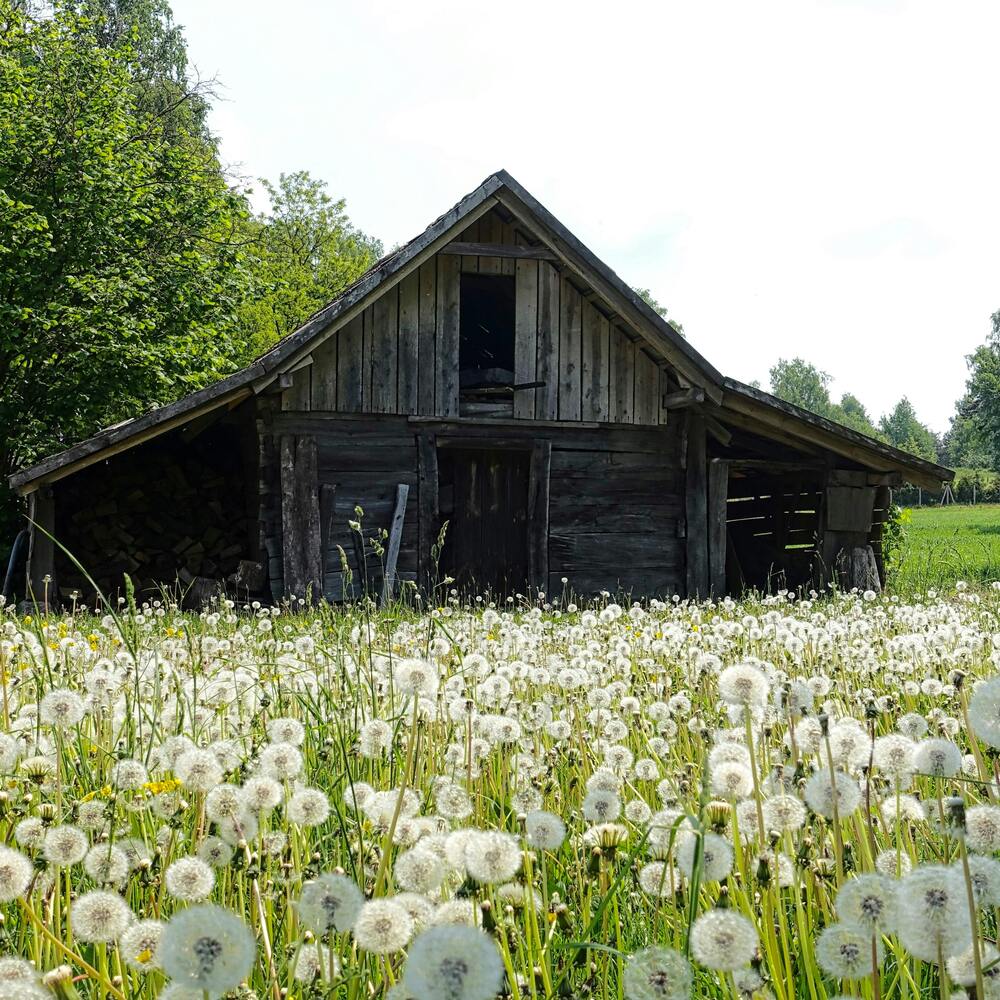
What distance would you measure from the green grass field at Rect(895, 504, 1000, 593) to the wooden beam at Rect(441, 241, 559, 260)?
6046 millimetres

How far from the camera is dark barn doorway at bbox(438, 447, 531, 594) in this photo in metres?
13.3

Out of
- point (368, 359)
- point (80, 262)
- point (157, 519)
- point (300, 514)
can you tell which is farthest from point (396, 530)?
point (80, 262)

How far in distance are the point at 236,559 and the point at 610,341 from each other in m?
6.12

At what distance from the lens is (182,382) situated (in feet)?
65.5

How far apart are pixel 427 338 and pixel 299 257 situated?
93.2 feet

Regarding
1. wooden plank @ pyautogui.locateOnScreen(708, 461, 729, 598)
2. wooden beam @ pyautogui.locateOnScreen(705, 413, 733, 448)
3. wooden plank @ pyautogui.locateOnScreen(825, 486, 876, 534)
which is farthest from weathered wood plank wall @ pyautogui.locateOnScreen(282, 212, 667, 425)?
wooden plank @ pyautogui.locateOnScreen(825, 486, 876, 534)

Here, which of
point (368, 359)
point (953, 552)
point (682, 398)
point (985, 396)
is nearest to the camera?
point (368, 359)

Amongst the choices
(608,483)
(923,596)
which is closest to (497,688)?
(923,596)

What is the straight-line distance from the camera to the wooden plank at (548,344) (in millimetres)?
12758

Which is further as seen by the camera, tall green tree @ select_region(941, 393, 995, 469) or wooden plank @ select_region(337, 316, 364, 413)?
tall green tree @ select_region(941, 393, 995, 469)

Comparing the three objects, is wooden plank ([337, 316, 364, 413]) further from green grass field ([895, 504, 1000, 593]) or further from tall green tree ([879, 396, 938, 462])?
tall green tree ([879, 396, 938, 462])

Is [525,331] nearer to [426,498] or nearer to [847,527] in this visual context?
[426,498]

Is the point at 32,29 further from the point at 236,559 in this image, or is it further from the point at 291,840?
the point at 291,840

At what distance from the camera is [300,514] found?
11617mm
